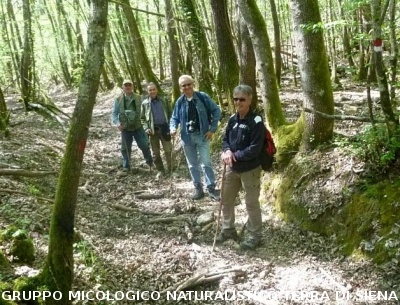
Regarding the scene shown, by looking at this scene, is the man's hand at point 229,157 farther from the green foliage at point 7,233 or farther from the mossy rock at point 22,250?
the green foliage at point 7,233

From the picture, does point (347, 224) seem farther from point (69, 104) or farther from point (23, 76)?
point (69, 104)

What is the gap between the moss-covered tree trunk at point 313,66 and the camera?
604cm

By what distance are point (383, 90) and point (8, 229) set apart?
197 inches

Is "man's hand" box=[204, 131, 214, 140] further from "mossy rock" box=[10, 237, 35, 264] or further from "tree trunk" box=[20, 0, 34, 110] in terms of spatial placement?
"tree trunk" box=[20, 0, 34, 110]

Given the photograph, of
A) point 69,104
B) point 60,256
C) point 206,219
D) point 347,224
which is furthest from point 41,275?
point 69,104

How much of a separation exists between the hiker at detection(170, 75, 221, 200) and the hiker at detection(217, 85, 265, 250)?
1.68 m

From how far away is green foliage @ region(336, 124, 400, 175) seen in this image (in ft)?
16.9

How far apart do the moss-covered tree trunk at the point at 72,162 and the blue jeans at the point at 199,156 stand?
396 centimetres

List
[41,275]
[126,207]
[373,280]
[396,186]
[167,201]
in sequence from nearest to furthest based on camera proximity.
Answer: [41,275], [373,280], [396,186], [126,207], [167,201]

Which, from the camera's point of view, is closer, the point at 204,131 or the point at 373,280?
the point at 373,280

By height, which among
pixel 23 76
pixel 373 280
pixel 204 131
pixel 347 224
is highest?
pixel 23 76

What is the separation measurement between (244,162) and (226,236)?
1.33 metres

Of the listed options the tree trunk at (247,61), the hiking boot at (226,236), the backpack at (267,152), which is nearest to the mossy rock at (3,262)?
the hiking boot at (226,236)

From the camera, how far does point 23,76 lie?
14039 millimetres
